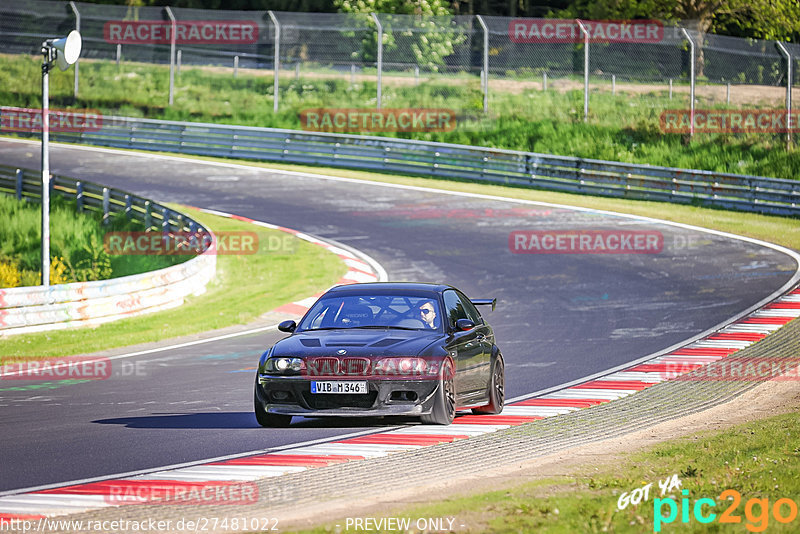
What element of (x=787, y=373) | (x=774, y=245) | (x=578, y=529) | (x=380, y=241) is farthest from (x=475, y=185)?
(x=578, y=529)

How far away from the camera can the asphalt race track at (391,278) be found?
401 inches

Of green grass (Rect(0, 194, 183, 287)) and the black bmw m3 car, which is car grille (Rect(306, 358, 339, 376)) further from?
green grass (Rect(0, 194, 183, 287))

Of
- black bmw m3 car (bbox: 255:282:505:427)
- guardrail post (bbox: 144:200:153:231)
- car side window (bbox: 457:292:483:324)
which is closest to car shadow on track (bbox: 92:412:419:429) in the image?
black bmw m3 car (bbox: 255:282:505:427)

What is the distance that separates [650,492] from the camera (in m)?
7.56

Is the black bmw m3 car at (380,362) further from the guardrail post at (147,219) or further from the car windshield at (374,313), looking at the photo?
the guardrail post at (147,219)

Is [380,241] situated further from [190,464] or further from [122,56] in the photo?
[122,56]

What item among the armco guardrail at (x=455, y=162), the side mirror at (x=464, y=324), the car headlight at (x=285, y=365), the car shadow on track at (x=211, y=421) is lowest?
the car shadow on track at (x=211, y=421)

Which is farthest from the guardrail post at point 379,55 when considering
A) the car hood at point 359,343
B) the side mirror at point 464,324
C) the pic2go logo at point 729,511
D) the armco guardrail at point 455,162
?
the pic2go logo at point 729,511

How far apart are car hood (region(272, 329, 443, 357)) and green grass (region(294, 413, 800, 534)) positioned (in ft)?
7.06

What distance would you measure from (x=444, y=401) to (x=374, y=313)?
1444 millimetres

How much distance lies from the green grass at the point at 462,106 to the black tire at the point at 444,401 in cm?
2510

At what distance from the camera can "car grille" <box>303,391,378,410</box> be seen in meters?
9.80

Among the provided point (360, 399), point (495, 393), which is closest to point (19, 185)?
point (495, 393)

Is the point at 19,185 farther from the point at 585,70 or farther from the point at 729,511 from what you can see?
the point at 729,511
